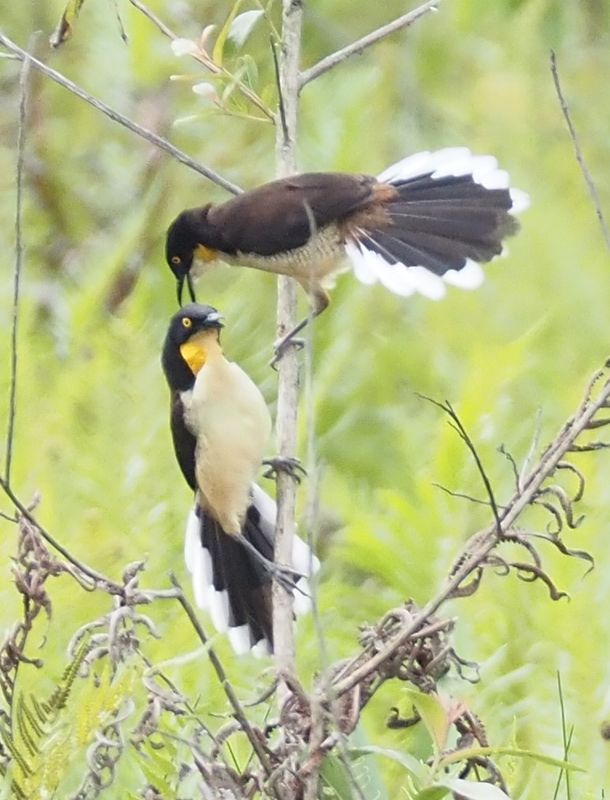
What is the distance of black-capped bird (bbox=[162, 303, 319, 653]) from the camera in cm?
303

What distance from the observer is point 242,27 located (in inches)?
96.0

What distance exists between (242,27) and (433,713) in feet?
3.41

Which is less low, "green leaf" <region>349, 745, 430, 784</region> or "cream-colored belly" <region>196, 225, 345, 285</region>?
"cream-colored belly" <region>196, 225, 345, 285</region>

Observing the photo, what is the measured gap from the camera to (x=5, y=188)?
20.9 ft

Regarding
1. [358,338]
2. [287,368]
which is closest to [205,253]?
[287,368]

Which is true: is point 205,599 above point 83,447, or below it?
below

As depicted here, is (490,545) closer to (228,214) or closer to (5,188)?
(228,214)

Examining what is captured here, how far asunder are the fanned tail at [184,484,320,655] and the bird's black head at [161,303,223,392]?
25 cm

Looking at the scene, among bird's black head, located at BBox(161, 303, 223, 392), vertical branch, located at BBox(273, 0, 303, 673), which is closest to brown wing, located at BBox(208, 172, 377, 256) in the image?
bird's black head, located at BBox(161, 303, 223, 392)

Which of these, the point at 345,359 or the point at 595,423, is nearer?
the point at 595,423

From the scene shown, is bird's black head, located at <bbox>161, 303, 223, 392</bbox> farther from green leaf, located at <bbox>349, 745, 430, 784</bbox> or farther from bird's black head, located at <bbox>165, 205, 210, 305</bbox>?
green leaf, located at <bbox>349, 745, 430, 784</bbox>

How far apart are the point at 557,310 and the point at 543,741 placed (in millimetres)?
2889

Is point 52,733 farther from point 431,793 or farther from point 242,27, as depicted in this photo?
point 242,27

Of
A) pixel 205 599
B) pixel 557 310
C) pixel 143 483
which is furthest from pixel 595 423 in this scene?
pixel 557 310
